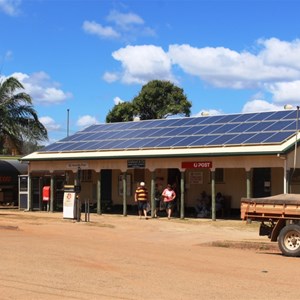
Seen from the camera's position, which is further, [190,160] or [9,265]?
[190,160]

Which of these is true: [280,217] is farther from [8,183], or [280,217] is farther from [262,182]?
[8,183]

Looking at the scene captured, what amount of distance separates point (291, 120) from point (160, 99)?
112 feet

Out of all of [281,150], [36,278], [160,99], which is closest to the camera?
[36,278]

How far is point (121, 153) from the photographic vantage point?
29.5 metres

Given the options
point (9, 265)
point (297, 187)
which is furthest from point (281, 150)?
point (9, 265)

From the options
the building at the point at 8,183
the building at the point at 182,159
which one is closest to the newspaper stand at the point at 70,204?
the building at the point at 182,159

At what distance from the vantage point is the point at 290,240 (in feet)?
49.3

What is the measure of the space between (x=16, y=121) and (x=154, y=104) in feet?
83.8

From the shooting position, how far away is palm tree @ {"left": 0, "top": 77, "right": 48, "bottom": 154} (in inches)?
1425

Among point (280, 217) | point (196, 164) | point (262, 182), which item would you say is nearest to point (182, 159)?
point (196, 164)

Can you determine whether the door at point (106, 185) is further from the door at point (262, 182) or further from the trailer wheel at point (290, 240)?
the trailer wheel at point (290, 240)

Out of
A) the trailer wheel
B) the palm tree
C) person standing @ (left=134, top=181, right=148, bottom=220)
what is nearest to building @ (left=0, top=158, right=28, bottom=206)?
the palm tree

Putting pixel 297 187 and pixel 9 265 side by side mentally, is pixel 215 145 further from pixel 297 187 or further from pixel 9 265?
pixel 9 265

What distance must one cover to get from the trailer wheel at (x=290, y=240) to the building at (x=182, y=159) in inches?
319
